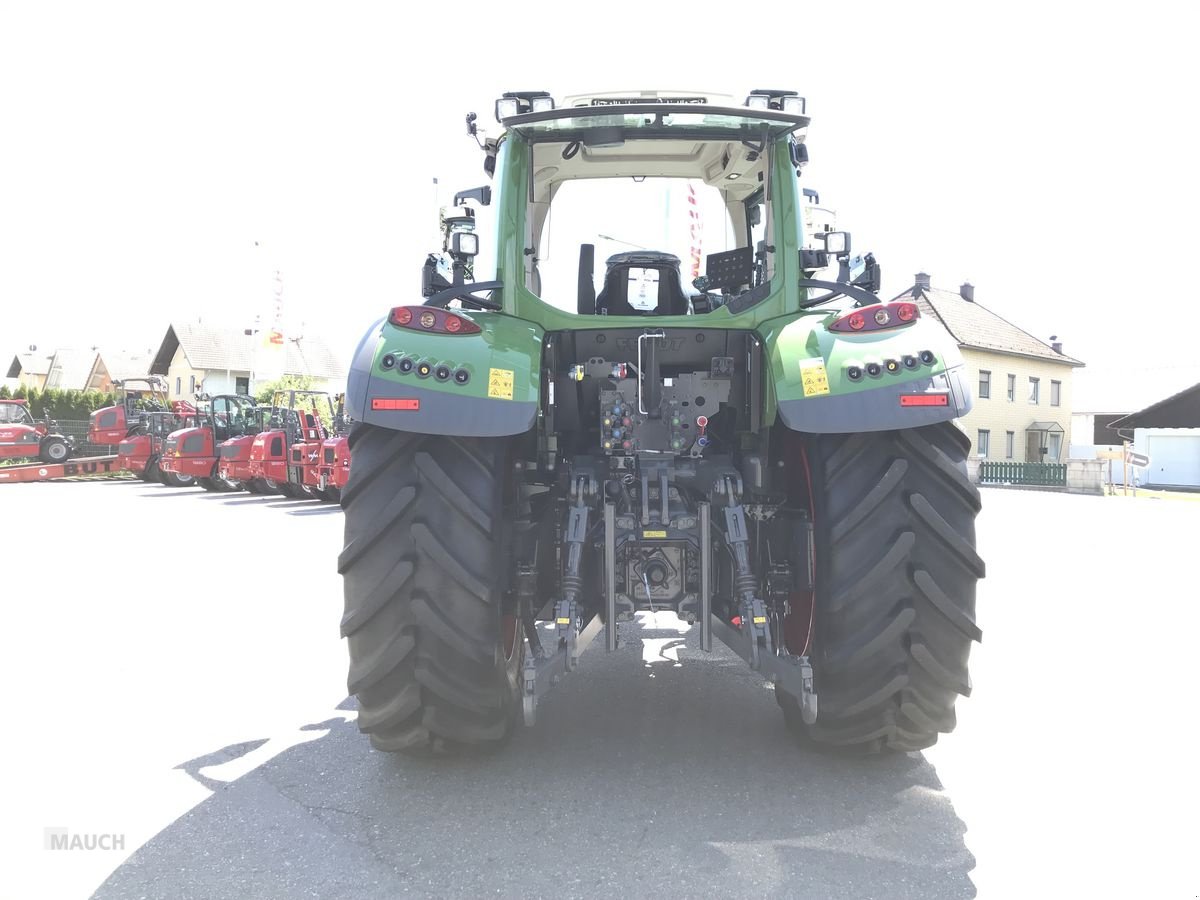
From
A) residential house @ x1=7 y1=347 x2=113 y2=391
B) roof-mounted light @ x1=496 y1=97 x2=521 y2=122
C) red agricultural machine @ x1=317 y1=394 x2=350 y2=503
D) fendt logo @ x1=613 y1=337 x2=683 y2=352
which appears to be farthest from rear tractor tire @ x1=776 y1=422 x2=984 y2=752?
residential house @ x1=7 y1=347 x2=113 y2=391

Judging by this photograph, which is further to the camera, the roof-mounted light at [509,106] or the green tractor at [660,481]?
the roof-mounted light at [509,106]

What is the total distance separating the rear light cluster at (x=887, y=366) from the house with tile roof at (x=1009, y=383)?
125 feet

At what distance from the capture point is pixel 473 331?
10.5 feet

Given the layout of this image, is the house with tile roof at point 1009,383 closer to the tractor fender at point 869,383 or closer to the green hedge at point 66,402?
the tractor fender at point 869,383

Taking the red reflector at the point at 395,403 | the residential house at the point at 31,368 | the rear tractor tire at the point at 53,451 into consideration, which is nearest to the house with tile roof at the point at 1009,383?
the rear tractor tire at the point at 53,451

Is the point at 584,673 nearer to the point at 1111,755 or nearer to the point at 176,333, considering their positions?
the point at 1111,755

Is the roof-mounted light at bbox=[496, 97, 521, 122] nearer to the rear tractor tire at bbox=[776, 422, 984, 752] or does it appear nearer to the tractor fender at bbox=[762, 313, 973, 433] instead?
the tractor fender at bbox=[762, 313, 973, 433]

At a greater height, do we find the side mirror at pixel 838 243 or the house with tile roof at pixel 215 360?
the house with tile roof at pixel 215 360

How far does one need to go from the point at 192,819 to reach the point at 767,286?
120 inches

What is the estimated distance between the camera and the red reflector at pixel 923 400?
116 inches

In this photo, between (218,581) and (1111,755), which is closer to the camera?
(1111,755)

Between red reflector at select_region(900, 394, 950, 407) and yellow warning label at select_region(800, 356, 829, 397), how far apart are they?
0.90 feet

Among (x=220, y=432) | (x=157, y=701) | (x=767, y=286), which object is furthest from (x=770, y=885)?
(x=220, y=432)
